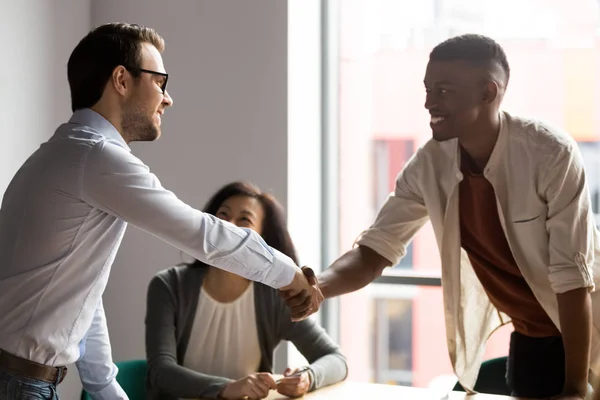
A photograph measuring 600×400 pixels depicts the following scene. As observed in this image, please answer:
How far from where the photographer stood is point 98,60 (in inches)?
86.7

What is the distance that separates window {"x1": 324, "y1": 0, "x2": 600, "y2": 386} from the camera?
3957 mm

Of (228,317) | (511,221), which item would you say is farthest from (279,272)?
(228,317)

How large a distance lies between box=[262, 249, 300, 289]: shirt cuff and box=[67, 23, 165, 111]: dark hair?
619 mm

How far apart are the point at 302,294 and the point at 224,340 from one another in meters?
0.88

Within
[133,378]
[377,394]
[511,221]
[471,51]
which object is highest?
[471,51]

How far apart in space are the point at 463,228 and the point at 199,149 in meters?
1.64

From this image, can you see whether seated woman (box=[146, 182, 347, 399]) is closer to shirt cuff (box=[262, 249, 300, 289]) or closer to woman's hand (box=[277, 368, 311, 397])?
woman's hand (box=[277, 368, 311, 397])

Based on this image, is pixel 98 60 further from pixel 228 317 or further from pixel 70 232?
pixel 228 317

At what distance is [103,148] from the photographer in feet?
6.65

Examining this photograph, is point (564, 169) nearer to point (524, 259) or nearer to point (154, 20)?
point (524, 259)

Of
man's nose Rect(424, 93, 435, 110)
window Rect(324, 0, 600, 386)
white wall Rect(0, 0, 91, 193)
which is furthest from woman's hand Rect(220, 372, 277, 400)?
window Rect(324, 0, 600, 386)

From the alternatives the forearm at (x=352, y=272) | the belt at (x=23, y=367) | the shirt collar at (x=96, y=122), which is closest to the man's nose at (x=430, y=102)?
the forearm at (x=352, y=272)

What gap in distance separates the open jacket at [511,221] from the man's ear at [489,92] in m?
0.07

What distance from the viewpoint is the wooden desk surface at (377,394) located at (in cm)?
261
